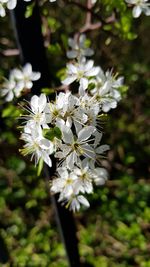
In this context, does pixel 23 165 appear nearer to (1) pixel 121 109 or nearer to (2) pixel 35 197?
(2) pixel 35 197

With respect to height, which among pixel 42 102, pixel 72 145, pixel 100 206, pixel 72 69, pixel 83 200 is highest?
pixel 72 69

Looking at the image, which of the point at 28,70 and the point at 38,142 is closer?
the point at 38,142

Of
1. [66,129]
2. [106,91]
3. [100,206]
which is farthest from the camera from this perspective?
[100,206]

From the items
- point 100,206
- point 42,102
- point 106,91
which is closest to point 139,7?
point 106,91

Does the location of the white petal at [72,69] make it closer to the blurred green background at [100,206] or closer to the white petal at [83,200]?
the white petal at [83,200]

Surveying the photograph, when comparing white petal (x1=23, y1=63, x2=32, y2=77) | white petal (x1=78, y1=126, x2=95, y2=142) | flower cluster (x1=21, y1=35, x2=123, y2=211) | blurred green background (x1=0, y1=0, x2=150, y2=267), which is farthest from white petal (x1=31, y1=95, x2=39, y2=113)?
blurred green background (x1=0, y1=0, x2=150, y2=267)

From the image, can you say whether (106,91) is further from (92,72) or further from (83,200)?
(83,200)

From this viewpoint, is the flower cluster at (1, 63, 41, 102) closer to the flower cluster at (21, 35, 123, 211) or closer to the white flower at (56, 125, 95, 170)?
the flower cluster at (21, 35, 123, 211)

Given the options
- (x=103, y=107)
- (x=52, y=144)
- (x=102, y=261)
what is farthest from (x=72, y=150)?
(x=102, y=261)

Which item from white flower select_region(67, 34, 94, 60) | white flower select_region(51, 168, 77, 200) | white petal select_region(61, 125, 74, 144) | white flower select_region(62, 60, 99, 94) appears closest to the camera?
white petal select_region(61, 125, 74, 144)

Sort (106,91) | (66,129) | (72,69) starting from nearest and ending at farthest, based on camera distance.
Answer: (66,129), (106,91), (72,69)
